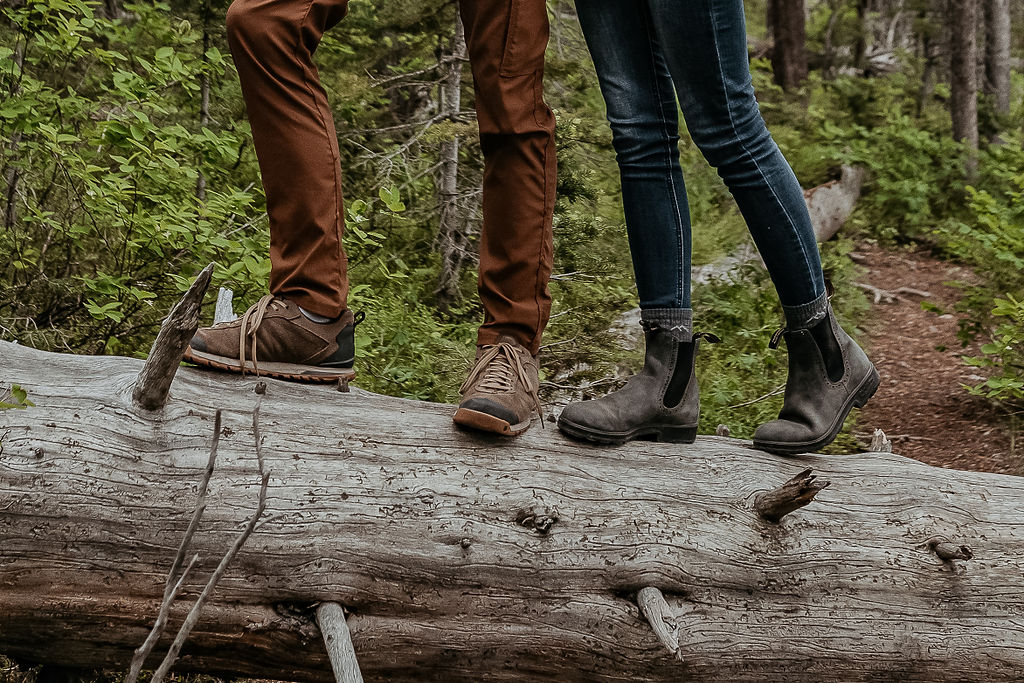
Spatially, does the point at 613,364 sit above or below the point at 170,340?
below

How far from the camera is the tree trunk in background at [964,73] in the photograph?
10.8 m

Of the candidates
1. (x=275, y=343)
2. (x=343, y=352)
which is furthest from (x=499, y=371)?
(x=275, y=343)

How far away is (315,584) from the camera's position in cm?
241

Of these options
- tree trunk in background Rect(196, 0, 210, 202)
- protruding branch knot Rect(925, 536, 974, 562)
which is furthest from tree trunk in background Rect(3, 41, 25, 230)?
protruding branch knot Rect(925, 536, 974, 562)

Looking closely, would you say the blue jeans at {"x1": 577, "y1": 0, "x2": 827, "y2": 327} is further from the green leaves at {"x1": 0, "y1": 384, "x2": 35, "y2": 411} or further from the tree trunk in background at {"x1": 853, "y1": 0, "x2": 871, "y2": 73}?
the tree trunk in background at {"x1": 853, "y1": 0, "x2": 871, "y2": 73}

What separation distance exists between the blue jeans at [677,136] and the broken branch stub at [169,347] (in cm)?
134

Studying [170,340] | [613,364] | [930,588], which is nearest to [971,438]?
[613,364]

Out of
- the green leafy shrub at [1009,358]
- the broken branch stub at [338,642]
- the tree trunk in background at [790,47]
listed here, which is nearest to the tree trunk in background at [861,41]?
the tree trunk in background at [790,47]

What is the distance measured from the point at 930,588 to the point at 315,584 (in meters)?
1.91

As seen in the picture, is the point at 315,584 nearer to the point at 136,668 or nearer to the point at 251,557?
the point at 251,557

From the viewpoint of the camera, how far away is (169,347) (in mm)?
2338

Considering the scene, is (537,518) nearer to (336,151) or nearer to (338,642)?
(338,642)

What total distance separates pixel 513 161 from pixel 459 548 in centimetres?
120

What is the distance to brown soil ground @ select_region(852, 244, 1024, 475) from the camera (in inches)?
210
